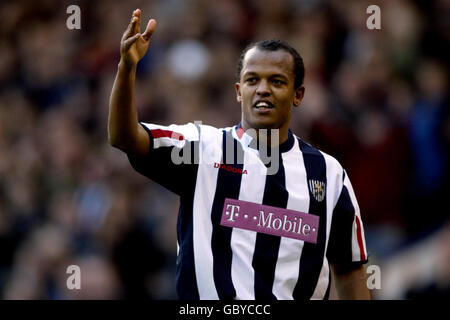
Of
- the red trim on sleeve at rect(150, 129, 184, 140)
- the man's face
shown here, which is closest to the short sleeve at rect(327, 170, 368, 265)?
the man's face

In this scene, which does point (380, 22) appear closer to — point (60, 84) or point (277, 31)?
point (277, 31)

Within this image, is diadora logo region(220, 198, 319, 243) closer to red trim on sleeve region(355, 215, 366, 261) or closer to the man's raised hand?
red trim on sleeve region(355, 215, 366, 261)

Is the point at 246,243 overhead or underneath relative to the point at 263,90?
underneath

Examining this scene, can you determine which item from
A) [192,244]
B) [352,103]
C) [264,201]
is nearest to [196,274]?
[192,244]

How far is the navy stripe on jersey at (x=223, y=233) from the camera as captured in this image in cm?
343

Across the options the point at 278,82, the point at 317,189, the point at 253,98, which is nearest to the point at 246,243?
the point at 317,189

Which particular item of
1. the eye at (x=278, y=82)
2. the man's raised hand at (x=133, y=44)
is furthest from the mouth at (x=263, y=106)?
the man's raised hand at (x=133, y=44)

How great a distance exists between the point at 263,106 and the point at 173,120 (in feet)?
13.5

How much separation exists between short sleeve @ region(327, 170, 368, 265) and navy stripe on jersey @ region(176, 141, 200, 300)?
70 centimetres

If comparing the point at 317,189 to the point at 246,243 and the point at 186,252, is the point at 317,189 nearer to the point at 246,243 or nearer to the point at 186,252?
the point at 246,243

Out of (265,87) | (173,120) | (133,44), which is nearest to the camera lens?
(133,44)

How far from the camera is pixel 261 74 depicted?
3723mm

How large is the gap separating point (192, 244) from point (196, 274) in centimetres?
13

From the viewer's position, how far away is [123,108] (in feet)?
10.6
